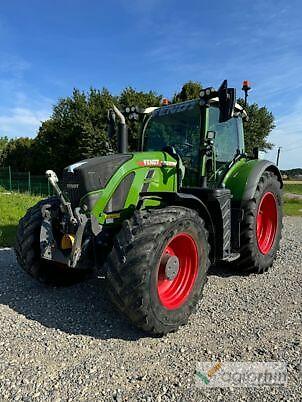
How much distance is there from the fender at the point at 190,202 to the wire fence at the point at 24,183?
58.5 feet

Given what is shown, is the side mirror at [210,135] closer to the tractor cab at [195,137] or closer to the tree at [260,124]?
the tractor cab at [195,137]

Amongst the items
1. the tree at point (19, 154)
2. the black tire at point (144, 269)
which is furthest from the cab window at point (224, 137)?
Result: the tree at point (19, 154)

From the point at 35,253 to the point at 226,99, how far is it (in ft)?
9.24

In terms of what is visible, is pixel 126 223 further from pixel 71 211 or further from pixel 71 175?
pixel 71 175

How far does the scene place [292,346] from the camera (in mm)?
3309

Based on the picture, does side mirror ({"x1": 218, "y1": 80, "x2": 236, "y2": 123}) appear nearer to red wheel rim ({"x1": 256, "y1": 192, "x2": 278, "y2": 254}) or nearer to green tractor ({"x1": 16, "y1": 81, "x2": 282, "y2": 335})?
green tractor ({"x1": 16, "y1": 81, "x2": 282, "y2": 335})

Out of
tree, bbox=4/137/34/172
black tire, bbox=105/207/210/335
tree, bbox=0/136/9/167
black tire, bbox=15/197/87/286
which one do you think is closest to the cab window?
black tire, bbox=105/207/210/335

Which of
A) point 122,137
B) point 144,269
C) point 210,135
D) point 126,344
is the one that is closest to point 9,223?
point 122,137

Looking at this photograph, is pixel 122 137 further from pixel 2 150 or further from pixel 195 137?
pixel 2 150

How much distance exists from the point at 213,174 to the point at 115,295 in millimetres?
2533

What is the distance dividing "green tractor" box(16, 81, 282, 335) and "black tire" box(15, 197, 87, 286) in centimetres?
1

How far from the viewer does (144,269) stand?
318cm

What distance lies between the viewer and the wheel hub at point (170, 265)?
3659 mm

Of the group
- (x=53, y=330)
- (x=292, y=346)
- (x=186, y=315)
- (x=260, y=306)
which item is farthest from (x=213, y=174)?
(x=53, y=330)
